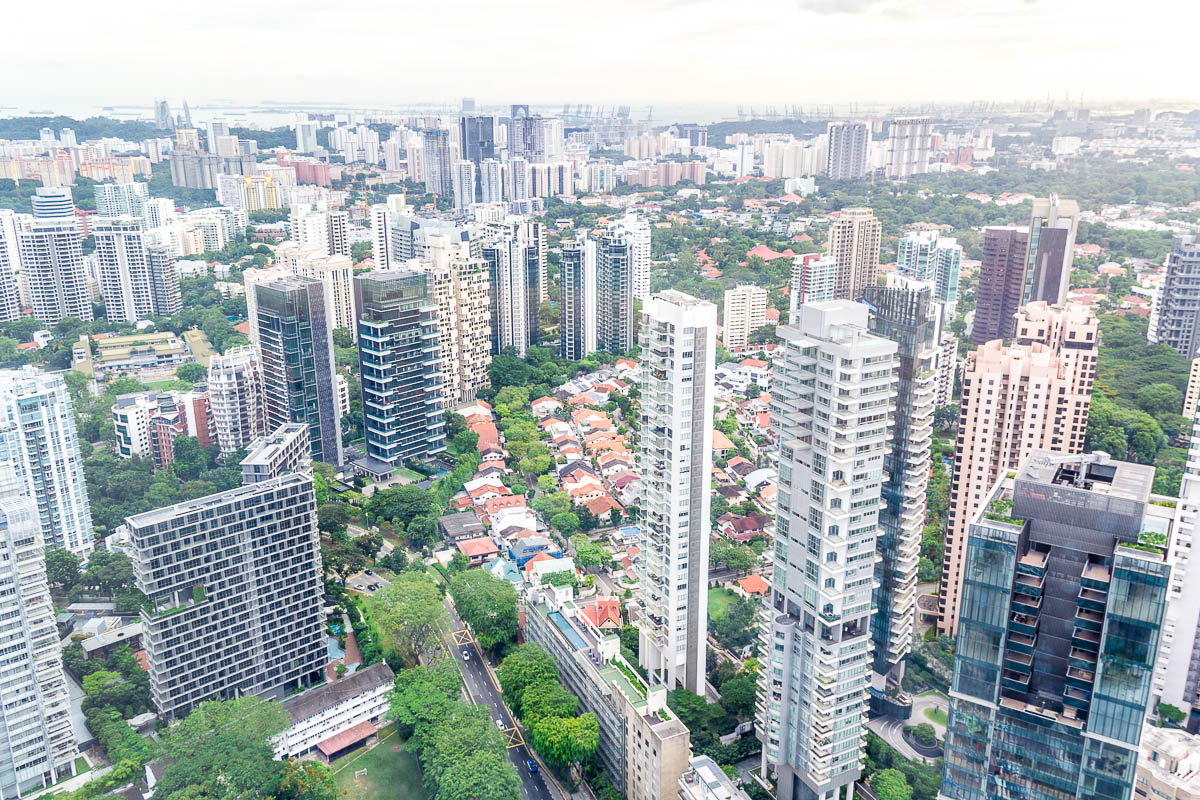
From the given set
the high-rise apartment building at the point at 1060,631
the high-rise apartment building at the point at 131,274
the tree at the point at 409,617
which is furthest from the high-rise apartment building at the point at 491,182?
the high-rise apartment building at the point at 1060,631

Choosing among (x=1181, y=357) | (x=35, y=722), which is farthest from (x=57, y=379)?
(x=1181, y=357)

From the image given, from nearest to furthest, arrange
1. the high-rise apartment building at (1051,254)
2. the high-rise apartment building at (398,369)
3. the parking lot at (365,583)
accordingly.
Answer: the parking lot at (365,583) → the high-rise apartment building at (398,369) → the high-rise apartment building at (1051,254)

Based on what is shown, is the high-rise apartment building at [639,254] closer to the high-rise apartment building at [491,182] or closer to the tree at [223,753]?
the tree at [223,753]

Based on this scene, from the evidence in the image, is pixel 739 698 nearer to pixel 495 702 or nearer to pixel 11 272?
pixel 495 702

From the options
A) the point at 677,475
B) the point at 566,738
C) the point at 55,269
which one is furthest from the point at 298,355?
the point at 55,269

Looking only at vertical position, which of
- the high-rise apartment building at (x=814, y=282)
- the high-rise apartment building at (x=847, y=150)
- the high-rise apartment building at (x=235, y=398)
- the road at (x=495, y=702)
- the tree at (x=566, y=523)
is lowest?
the road at (x=495, y=702)

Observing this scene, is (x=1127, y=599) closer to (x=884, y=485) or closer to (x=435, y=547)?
(x=884, y=485)

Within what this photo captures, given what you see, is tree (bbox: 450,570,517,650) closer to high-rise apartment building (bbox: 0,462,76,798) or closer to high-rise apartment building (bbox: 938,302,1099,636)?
high-rise apartment building (bbox: 0,462,76,798)
